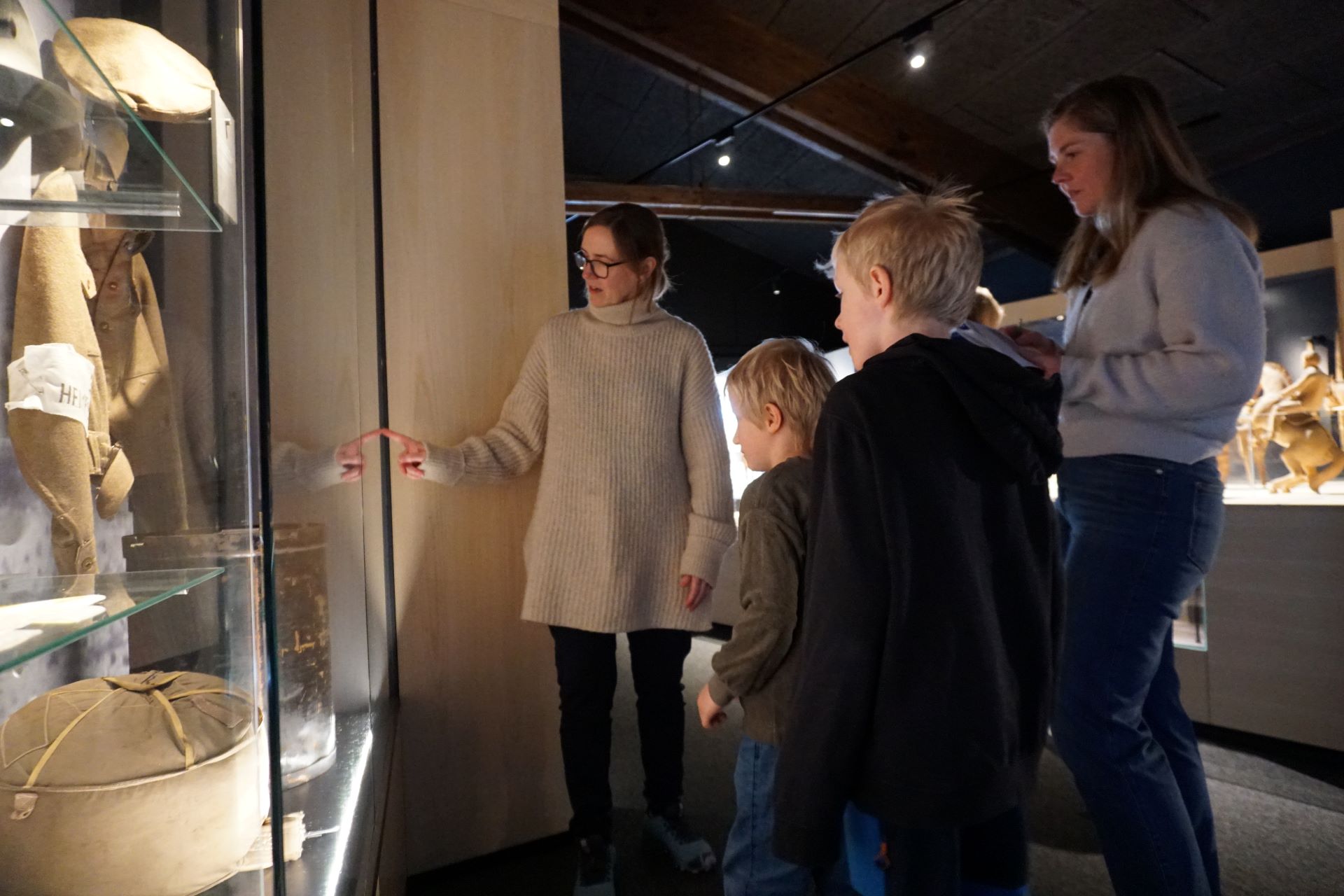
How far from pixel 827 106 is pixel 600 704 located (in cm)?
407

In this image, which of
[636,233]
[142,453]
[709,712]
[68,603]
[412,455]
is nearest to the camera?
[68,603]

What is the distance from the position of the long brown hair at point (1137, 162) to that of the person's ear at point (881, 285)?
540 mm

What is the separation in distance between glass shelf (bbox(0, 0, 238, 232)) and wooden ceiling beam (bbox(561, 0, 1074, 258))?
4004 mm

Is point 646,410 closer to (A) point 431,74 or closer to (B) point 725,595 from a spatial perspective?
(A) point 431,74

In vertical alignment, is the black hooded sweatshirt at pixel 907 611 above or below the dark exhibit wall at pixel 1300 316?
below

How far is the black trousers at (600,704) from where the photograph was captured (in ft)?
5.63

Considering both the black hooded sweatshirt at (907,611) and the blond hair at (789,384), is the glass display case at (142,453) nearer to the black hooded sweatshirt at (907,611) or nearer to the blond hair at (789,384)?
the black hooded sweatshirt at (907,611)

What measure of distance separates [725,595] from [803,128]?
2.92 metres

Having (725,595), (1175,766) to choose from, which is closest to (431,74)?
(1175,766)

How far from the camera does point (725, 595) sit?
4.81 metres

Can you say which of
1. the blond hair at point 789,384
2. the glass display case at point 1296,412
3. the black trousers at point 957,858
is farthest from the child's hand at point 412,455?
the glass display case at point 1296,412

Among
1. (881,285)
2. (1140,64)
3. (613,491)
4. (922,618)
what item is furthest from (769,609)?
(1140,64)

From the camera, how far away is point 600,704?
174 cm

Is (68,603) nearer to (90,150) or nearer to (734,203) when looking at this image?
(90,150)
